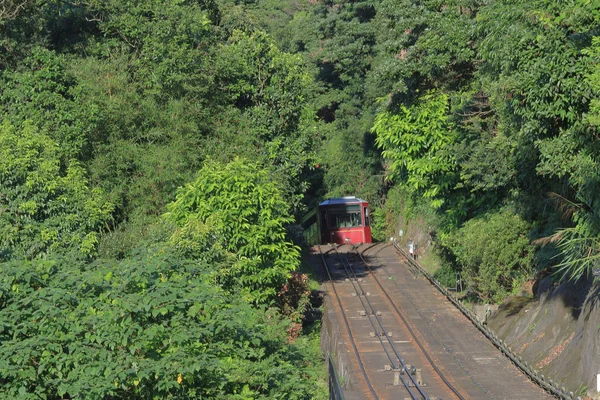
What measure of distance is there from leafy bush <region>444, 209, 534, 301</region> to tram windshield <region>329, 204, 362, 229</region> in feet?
56.1

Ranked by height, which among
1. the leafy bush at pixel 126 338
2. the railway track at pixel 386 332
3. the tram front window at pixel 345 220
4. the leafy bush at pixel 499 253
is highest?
the leafy bush at pixel 126 338

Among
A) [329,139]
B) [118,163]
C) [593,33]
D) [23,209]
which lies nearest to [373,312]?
[118,163]

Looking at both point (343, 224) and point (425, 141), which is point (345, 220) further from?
point (425, 141)

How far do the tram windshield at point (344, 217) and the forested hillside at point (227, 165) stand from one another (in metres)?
9.85

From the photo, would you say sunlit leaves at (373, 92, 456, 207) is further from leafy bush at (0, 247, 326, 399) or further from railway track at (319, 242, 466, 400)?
leafy bush at (0, 247, 326, 399)

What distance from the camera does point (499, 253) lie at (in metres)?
23.6

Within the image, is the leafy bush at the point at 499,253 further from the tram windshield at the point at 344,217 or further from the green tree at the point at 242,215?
the tram windshield at the point at 344,217

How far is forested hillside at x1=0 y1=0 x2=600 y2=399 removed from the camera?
980 cm

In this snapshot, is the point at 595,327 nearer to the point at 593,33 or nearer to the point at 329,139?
the point at 593,33

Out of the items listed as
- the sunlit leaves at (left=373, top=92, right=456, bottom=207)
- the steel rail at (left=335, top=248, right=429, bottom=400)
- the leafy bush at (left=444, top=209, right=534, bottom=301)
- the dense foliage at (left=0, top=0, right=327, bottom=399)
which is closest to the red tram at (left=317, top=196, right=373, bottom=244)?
the steel rail at (left=335, top=248, right=429, bottom=400)

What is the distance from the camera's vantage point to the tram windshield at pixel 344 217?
4212 centimetres

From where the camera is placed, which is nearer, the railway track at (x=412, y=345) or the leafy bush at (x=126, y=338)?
the leafy bush at (x=126, y=338)

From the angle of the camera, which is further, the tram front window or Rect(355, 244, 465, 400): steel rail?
the tram front window

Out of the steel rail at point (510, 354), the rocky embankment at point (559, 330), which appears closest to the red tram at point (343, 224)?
the steel rail at point (510, 354)
